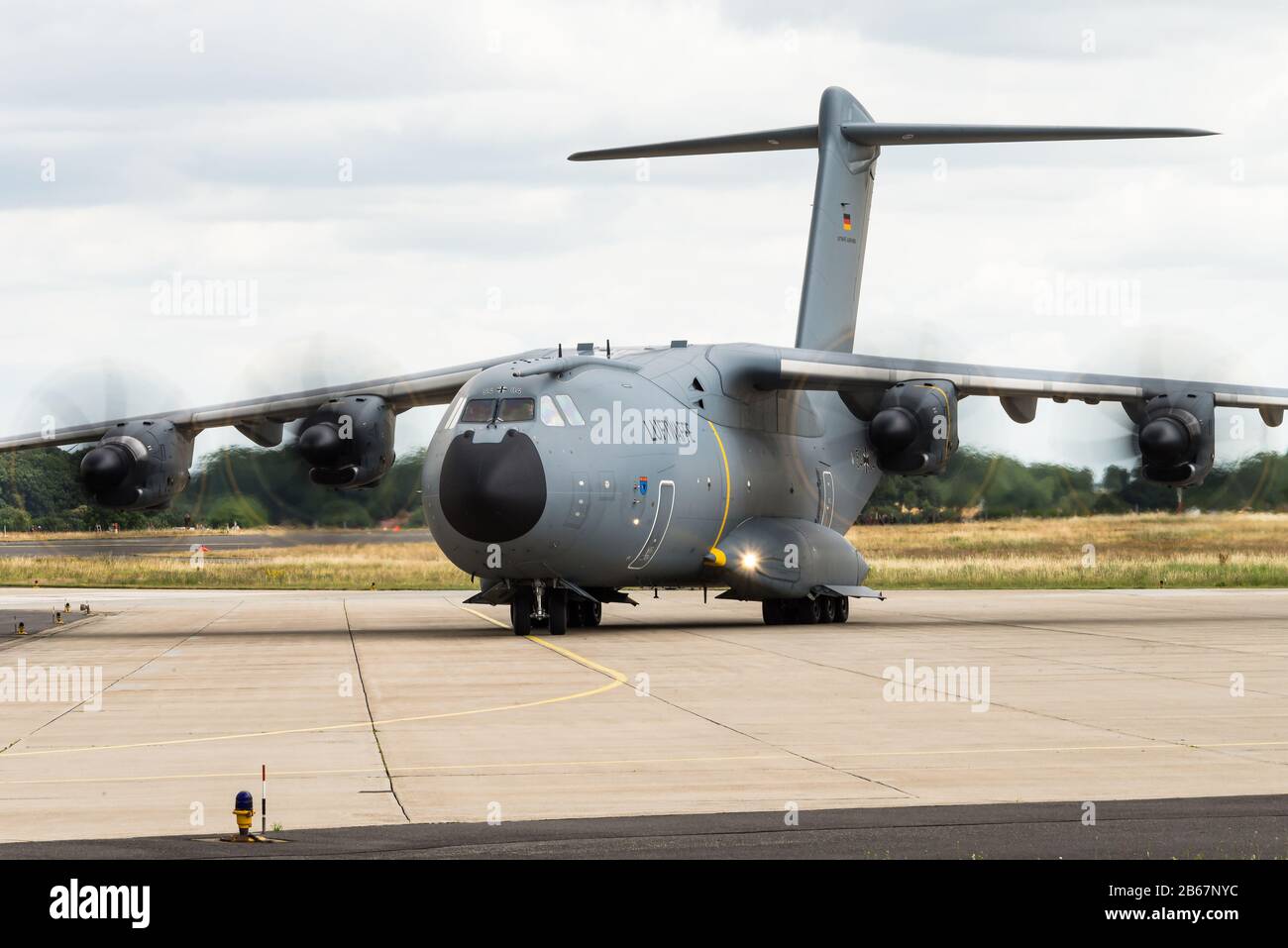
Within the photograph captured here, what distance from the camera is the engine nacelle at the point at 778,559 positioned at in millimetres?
29828

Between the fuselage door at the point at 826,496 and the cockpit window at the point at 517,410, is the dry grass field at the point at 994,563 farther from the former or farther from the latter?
the cockpit window at the point at 517,410

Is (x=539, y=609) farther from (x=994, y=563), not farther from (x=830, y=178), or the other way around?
(x=994, y=563)

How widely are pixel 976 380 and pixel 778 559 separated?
532 centimetres

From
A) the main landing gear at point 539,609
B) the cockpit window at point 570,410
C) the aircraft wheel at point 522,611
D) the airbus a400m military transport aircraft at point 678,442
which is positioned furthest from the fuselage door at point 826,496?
the cockpit window at point 570,410

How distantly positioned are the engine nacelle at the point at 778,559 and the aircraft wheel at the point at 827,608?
0.38 m

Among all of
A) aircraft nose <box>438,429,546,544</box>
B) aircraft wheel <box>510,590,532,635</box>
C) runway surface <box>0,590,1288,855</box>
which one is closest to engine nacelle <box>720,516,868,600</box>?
runway surface <box>0,590,1288,855</box>

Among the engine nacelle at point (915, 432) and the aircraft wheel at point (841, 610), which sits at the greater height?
the engine nacelle at point (915, 432)

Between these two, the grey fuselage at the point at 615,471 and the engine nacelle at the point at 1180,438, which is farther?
the engine nacelle at the point at 1180,438

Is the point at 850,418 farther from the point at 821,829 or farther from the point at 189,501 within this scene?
the point at 821,829

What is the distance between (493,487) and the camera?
24.7 meters

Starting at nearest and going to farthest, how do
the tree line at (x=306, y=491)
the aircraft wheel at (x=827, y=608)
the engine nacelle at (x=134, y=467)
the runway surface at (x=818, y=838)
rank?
the runway surface at (x=818, y=838), the engine nacelle at (x=134, y=467), the tree line at (x=306, y=491), the aircraft wheel at (x=827, y=608)

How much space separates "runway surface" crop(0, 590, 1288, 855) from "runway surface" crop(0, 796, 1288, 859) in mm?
271
